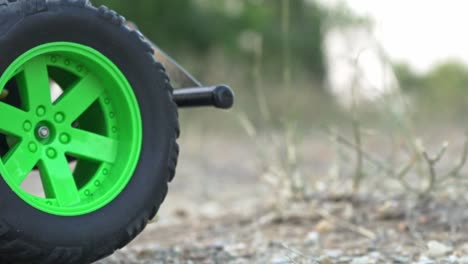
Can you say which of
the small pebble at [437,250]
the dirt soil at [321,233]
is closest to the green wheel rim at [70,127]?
the dirt soil at [321,233]

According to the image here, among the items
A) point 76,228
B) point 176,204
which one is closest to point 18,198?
point 76,228

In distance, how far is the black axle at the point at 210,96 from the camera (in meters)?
3.37

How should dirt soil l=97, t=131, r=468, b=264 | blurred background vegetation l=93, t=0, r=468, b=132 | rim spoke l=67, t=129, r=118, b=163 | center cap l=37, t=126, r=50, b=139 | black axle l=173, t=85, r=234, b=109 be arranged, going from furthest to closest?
1. blurred background vegetation l=93, t=0, r=468, b=132
2. dirt soil l=97, t=131, r=468, b=264
3. black axle l=173, t=85, r=234, b=109
4. rim spoke l=67, t=129, r=118, b=163
5. center cap l=37, t=126, r=50, b=139

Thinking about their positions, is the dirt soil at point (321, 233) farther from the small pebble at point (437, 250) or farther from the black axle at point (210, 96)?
the black axle at point (210, 96)

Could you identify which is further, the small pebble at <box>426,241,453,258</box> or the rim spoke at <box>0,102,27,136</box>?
the small pebble at <box>426,241,453,258</box>

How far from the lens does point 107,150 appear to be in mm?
3078

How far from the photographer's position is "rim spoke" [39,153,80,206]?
2.91 metres

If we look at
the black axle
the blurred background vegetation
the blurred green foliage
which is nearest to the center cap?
the black axle

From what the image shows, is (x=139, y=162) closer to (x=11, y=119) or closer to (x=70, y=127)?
(x=70, y=127)

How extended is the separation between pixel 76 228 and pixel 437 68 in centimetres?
2375

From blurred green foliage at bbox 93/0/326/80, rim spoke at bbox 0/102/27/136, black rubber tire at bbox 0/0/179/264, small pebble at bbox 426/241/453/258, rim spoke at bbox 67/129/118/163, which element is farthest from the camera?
blurred green foliage at bbox 93/0/326/80

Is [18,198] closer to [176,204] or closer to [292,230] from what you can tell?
[292,230]

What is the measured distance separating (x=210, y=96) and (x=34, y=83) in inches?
30.7

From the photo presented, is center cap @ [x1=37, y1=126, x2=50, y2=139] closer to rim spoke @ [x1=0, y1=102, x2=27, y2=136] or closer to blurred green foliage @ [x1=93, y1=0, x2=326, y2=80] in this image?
rim spoke @ [x1=0, y1=102, x2=27, y2=136]
